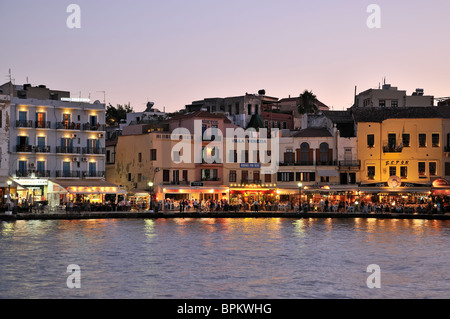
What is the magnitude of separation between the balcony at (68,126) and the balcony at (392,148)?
28.8 m

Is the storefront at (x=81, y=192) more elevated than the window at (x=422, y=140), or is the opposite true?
the window at (x=422, y=140)

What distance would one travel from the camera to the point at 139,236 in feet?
156

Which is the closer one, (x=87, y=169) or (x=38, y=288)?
(x=38, y=288)

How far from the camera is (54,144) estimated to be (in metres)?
66.6

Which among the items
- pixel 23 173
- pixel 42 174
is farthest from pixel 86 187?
pixel 23 173

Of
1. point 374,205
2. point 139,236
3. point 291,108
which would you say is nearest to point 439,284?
point 139,236

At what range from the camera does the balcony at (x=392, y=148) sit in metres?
73.1

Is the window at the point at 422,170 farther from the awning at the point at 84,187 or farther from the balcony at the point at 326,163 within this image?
the awning at the point at 84,187

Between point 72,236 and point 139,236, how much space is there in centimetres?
407

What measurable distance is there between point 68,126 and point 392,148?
30.3 meters

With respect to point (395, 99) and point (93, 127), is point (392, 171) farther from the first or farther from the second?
point (93, 127)

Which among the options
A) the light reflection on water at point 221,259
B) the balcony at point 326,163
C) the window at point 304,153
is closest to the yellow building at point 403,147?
the balcony at point 326,163

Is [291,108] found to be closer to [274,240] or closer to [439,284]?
[274,240]

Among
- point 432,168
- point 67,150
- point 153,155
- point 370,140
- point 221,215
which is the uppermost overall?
point 370,140
